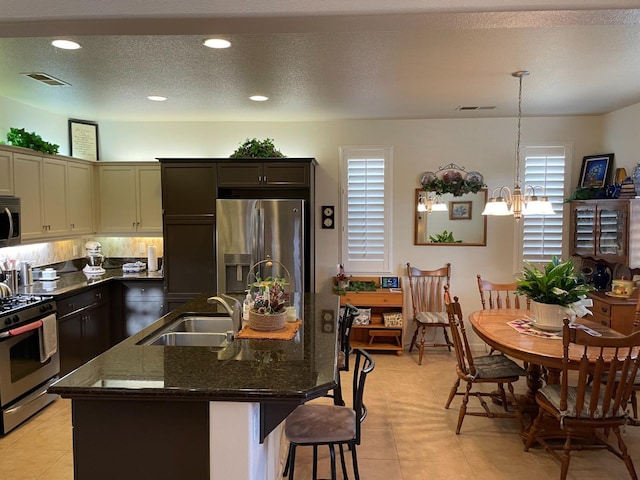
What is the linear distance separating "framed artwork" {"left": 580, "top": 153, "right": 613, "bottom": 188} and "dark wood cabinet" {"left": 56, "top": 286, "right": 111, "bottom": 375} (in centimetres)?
525

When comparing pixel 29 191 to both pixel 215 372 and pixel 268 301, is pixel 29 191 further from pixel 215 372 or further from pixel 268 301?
pixel 215 372

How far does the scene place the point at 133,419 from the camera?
6.20ft

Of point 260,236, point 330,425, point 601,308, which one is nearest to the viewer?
point 330,425

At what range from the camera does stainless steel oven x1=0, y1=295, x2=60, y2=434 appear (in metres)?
3.34

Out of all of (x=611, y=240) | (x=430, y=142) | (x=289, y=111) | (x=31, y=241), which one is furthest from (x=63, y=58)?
(x=611, y=240)

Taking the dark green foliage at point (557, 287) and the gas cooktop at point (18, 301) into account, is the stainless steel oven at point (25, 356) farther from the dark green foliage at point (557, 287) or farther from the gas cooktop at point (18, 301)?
the dark green foliage at point (557, 287)

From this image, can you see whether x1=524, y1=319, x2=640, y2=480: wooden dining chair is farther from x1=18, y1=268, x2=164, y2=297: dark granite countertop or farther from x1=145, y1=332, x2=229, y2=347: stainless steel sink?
x1=18, y1=268, x2=164, y2=297: dark granite countertop

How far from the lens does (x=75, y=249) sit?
211 inches

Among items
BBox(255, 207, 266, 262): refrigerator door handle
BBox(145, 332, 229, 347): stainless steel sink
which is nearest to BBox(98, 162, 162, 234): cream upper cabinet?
BBox(255, 207, 266, 262): refrigerator door handle

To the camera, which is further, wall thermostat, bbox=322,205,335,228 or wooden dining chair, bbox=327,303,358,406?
wall thermostat, bbox=322,205,335,228

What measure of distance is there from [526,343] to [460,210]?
2.57 meters

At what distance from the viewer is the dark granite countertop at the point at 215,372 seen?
179cm

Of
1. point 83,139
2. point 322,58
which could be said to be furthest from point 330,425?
point 83,139

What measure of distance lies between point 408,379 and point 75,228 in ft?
12.3
